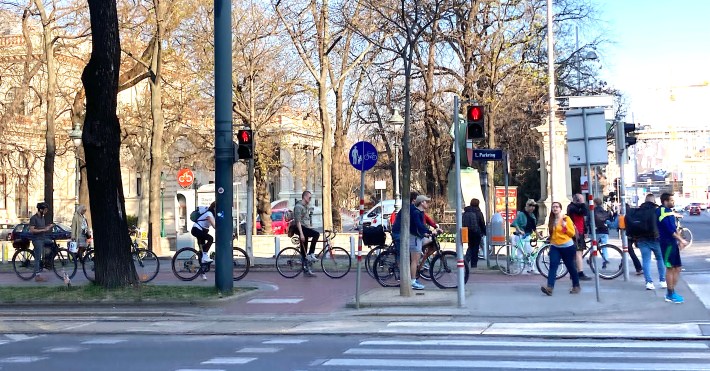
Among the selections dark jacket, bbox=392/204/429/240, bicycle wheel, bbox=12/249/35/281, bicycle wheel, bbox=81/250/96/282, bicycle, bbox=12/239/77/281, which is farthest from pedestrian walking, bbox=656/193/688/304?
bicycle wheel, bbox=12/249/35/281

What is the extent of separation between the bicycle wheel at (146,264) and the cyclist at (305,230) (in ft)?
10.3

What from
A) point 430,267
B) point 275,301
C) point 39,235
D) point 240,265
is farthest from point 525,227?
point 39,235

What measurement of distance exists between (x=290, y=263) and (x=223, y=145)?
13.3 feet

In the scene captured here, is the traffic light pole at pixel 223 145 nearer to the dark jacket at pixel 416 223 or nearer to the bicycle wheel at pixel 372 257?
the bicycle wheel at pixel 372 257

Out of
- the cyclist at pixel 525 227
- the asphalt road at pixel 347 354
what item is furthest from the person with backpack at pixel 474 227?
the asphalt road at pixel 347 354

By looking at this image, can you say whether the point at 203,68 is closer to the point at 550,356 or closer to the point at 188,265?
the point at 188,265

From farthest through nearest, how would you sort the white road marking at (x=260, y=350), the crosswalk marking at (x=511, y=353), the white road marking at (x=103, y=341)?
the white road marking at (x=103, y=341) < the white road marking at (x=260, y=350) < the crosswalk marking at (x=511, y=353)

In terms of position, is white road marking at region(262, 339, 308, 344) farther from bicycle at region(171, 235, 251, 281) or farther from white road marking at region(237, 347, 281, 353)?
bicycle at region(171, 235, 251, 281)

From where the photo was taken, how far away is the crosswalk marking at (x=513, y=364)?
845 cm

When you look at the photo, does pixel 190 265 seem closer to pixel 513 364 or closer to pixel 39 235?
pixel 39 235

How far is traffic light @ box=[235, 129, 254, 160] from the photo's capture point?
52.4 feet

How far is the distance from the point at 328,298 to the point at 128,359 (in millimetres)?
5918

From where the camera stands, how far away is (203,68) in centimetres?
3169

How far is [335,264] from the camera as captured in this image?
18.3m
